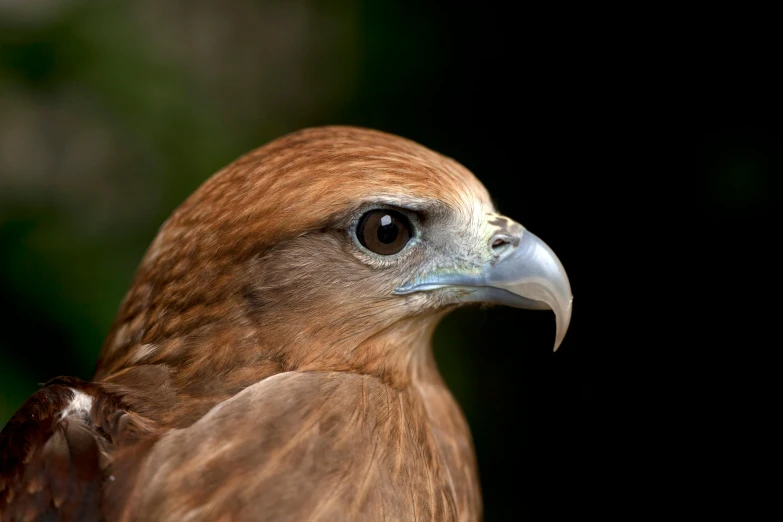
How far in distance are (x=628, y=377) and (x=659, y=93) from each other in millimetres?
1216

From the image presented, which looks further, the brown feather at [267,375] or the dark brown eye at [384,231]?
the dark brown eye at [384,231]

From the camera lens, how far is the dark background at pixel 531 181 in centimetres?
332

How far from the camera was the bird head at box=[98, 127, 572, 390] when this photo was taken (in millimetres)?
1908

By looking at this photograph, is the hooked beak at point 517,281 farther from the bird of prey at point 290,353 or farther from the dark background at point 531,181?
the dark background at point 531,181

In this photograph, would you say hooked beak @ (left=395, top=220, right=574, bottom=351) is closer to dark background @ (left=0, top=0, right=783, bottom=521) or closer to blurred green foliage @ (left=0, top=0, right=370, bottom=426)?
dark background @ (left=0, top=0, right=783, bottom=521)

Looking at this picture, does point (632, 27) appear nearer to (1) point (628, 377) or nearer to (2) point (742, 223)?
(2) point (742, 223)

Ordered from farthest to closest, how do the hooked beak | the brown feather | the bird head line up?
the hooked beak → the bird head → the brown feather

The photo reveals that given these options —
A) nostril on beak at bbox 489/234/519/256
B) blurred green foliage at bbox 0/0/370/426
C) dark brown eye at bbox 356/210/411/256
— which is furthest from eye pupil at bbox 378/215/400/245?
blurred green foliage at bbox 0/0/370/426

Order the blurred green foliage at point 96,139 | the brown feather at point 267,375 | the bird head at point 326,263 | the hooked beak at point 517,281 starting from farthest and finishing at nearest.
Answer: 1. the blurred green foliage at point 96,139
2. the hooked beak at point 517,281
3. the bird head at point 326,263
4. the brown feather at point 267,375

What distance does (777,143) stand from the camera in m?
3.29

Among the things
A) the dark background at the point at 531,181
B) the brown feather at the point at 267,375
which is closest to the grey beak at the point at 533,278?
the brown feather at the point at 267,375

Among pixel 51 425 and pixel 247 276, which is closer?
pixel 51 425

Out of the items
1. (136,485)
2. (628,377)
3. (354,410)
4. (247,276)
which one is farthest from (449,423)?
(628,377)

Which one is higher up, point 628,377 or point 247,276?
point 247,276
